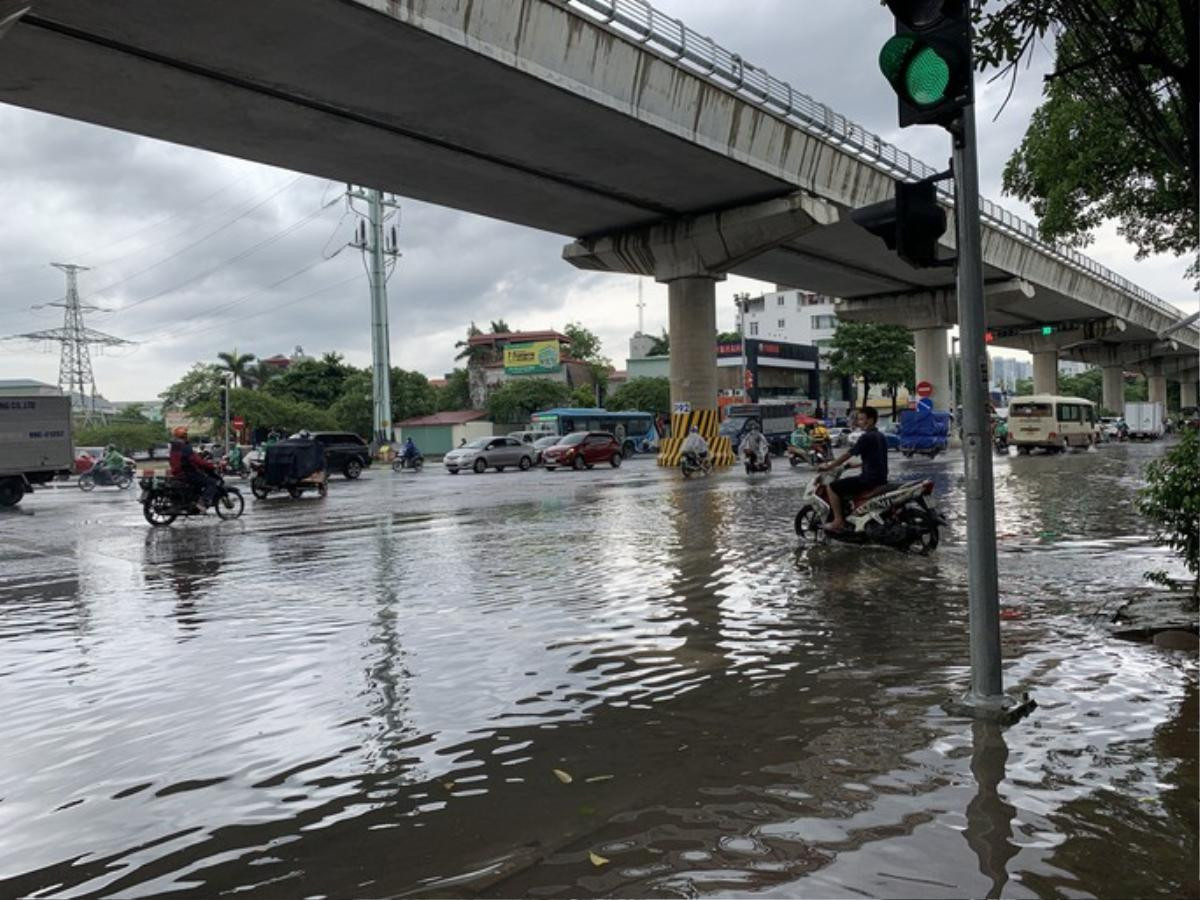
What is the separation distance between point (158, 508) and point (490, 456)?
2113 cm

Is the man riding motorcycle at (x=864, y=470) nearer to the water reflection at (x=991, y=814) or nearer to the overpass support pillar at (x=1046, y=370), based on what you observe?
the water reflection at (x=991, y=814)

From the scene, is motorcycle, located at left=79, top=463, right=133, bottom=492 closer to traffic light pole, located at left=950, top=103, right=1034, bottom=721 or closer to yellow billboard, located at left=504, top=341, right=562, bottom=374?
traffic light pole, located at left=950, top=103, right=1034, bottom=721

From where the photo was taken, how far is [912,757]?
3865mm

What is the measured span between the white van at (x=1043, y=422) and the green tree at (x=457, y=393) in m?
48.8

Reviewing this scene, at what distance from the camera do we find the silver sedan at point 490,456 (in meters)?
36.2

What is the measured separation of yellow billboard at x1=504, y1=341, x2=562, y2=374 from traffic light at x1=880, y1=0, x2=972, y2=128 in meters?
66.6

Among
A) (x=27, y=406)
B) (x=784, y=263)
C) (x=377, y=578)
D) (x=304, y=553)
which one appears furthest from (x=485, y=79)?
(x=784, y=263)

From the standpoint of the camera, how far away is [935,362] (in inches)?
1797

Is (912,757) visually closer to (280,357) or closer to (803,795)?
(803,795)

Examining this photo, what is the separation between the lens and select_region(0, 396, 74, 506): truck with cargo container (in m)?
23.0

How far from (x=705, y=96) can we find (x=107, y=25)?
42.5 ft

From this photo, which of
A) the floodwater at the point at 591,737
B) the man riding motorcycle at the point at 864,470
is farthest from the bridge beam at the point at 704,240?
the floodwater at the point at 591,737

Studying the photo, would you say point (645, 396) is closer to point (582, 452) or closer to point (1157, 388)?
point (582, 452)

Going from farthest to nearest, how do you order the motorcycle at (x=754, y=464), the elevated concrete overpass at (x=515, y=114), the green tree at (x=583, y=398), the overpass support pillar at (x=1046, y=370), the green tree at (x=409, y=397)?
the green tree at (x=409, y=397) → the green tree at (x=583, y=398) → the overpass support pillar at (x=1046, y=370) → the motorcycle at (x=754, y=464) → the elevated concrete overpass at (x=515, y=114)
